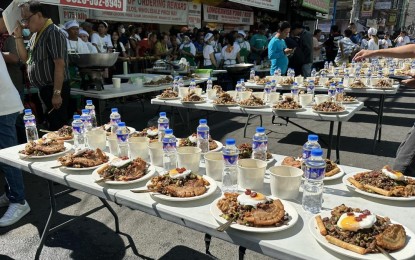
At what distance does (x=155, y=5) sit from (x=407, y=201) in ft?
31.5

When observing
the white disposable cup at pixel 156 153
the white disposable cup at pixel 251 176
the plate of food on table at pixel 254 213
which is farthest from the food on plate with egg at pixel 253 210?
the white disposable cup at pixel 156 153

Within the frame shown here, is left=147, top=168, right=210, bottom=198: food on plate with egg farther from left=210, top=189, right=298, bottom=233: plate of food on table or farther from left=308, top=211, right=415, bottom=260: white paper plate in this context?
left=308, top=211, right=415, bottom=260: white paper plate

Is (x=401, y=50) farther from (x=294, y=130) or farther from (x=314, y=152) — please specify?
(x=294, y=130)

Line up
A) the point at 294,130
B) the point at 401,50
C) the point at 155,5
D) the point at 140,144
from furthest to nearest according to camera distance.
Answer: the point at 155,5
the point at 294,130
the point at 401,50
the point at 140,144

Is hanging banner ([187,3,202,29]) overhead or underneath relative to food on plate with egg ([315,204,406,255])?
overhead

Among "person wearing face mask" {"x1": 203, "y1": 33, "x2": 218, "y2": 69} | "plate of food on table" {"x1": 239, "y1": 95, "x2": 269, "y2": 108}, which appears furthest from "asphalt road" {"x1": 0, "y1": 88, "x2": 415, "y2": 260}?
"person wearing face mask" {"x1": 203, "y1": 33, "x2": 218, "y2": 69}

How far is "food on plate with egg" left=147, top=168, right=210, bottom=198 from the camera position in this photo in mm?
1632

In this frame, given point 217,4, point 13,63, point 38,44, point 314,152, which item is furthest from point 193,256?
point 217,4

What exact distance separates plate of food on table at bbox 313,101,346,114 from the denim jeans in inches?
118

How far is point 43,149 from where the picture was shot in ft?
7.47

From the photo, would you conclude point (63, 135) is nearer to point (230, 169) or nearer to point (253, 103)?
point (230, 169)

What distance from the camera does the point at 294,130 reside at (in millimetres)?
6375

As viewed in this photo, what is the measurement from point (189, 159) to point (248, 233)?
72 cm

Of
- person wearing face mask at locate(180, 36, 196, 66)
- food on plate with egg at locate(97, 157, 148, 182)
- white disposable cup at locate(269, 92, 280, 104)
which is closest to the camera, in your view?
food on plate with egg at locate(97, 157, 148, 182)
